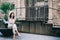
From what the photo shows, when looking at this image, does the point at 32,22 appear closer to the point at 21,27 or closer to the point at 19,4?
the point at 21,27

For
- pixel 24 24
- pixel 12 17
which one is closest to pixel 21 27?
pixel 24 24

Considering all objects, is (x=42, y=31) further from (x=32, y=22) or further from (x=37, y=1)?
(x=37, y=1)

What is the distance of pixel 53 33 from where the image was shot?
58.7 feet

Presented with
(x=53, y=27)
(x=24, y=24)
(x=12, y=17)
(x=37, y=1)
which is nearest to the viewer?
(x=12, y=17)

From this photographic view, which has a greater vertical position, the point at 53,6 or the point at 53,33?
the point at 53,6

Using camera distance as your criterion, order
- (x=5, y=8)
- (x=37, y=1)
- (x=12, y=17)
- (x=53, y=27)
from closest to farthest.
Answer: (x=12, y=17)
(x=53, y=27)
(x=5, y=8)
(x=37, y=1)

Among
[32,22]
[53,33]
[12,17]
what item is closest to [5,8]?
[32,22]

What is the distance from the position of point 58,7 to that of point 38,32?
5419 millimetres

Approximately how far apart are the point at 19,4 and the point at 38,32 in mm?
8343

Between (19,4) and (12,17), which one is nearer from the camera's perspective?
(12,17)

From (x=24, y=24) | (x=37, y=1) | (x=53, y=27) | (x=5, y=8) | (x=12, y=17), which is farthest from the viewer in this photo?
(x=37, y=1)

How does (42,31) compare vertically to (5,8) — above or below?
below

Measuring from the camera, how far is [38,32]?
1845cm

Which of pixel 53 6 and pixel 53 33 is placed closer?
pixel 53 33
